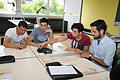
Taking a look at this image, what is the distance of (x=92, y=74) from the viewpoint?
1270 millimetres

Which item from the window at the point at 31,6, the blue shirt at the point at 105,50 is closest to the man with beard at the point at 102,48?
the blue shirt at the point at 105,50

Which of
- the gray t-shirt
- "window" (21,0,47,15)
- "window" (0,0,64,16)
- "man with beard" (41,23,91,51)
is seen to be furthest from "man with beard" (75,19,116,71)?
"window" (21,0,47,15)

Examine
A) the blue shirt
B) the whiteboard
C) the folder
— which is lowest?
the folder

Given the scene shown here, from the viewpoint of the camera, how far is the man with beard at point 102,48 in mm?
1664

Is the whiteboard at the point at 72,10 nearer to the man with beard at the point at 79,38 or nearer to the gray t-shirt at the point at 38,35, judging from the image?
the gray t-shirt at the point at 38,35

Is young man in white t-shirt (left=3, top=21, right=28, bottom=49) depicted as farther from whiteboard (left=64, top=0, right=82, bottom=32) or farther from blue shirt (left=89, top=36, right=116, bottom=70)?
whiteboard (left=64, top=0, right=82, bottom=32)

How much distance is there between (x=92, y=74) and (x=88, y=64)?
25 centimetres

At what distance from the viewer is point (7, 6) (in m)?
5.88

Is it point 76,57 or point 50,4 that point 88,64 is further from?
point 50,4

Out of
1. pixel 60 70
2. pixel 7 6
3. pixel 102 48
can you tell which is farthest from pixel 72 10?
pixel 60 70

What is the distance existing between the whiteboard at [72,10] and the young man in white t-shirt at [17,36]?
388 cm

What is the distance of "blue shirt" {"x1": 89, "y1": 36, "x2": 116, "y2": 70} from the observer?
1659mm

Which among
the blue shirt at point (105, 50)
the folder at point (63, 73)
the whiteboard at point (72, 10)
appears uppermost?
the whiteboard at point (72, 10)

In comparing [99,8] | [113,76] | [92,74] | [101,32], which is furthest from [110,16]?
[113,76]
